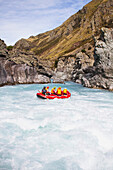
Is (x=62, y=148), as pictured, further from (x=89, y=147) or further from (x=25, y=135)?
(x=25, y=135)

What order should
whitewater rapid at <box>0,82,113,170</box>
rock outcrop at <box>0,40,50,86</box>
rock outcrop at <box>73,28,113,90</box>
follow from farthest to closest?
rock outcrop at <box>0,40,50,86</box>, rock outcrop at <box>73,28,113,90</box>, whitewater rapid at <box>0,82,113,170</box>

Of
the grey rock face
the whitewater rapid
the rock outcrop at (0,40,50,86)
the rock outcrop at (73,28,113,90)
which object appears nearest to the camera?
the whitewater rapid

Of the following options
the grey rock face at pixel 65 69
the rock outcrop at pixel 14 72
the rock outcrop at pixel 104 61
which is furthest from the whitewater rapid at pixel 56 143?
the grey rock face at pixel 65 69

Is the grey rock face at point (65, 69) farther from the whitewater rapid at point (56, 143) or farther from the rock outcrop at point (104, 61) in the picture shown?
the whitewater rapid at point (56, 143)

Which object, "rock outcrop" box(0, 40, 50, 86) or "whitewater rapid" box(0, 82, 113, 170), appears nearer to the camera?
"whitewater rapid" box(0, 82, 113, 170)

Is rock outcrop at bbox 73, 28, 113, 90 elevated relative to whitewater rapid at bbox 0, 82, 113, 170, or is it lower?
elevated

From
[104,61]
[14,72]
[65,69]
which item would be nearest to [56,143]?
Result: [104,61]

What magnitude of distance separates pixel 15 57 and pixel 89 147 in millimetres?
42011

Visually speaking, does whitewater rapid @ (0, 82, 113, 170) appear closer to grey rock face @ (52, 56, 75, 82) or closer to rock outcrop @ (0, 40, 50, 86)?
rock outcrop @ (0, 40, 50, 86)

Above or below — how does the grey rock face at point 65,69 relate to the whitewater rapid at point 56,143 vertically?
above

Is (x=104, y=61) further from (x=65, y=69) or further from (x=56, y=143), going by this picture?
(x=65, y=69)

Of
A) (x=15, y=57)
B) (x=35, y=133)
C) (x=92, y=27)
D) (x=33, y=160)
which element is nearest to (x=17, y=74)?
(x=15, y=57)

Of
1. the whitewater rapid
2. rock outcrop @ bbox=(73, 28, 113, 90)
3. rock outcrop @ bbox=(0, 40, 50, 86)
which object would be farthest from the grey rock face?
the whitewater rapid

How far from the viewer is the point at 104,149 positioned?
7574mm
